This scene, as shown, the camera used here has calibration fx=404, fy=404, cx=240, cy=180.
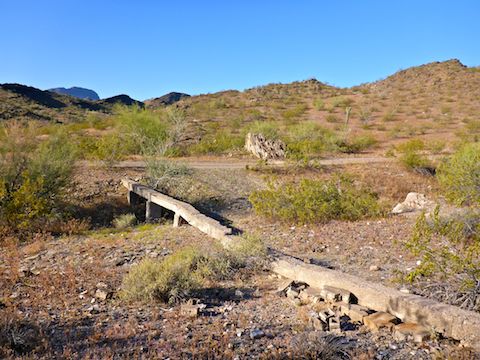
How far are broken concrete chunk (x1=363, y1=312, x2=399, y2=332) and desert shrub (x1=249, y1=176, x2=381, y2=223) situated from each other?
484 centimetres

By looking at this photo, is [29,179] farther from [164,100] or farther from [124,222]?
[164,100]

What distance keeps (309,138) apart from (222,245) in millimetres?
18499

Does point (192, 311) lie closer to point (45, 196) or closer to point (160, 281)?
point (160, 281)

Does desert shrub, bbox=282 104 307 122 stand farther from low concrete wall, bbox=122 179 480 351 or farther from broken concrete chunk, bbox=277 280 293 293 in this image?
broken concrete chunk, bbox=277 280 293 293

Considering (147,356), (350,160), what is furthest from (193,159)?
(147,356)

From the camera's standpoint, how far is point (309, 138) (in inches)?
997

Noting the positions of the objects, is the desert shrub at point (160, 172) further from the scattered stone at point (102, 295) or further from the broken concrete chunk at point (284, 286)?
the broken concrete chunk at point (284, 286)

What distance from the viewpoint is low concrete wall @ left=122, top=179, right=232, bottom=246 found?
858 centimetres

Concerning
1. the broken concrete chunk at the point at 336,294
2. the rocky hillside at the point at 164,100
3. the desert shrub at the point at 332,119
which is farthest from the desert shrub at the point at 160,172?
the rocky hillside at the point at 164,100

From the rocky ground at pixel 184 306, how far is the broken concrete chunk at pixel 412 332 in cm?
7

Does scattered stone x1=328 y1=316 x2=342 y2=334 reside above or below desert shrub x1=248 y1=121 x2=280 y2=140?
below

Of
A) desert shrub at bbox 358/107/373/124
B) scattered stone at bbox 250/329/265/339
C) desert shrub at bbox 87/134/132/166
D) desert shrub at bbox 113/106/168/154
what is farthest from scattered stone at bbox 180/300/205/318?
desert shrub at bbox 358/107/373/124

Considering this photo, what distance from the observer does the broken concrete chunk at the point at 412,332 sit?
441 centimetres

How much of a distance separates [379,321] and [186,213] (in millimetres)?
6232
